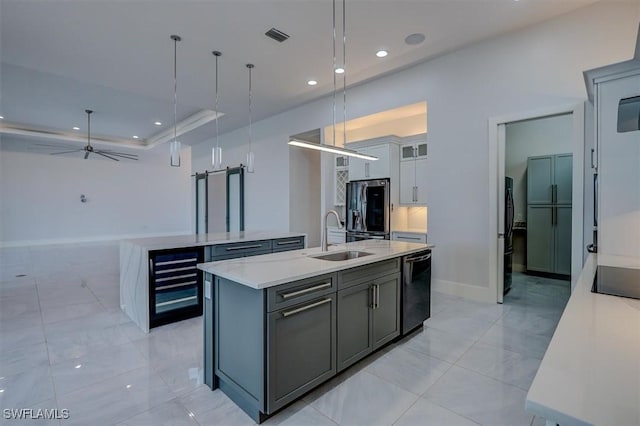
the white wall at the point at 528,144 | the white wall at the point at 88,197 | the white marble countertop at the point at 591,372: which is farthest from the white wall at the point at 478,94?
the white wall at the point at 88,197

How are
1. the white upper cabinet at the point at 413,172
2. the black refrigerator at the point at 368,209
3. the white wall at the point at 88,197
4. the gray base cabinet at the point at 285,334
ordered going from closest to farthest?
1. the gray base cabinet at the point at 285,334
2. the white upper cabinet at the point at 413,172
3. the black refrigerator at the point at 368,209
4. the white wall at the point at 88,197

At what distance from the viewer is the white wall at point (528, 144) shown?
4973mm

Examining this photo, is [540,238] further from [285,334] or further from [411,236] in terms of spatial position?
[285,334]

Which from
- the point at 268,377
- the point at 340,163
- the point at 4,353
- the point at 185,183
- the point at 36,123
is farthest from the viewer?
the point at 185,183

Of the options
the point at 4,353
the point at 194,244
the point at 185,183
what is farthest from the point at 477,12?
the point at 185,183

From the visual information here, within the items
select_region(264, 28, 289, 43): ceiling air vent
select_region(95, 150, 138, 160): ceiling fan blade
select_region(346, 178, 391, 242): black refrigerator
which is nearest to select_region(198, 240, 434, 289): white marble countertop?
select_region(346, 178, 391, 242): black refrigerator

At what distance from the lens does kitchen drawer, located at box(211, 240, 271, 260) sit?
3.39 metres

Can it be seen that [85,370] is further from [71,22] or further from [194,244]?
[71,22]

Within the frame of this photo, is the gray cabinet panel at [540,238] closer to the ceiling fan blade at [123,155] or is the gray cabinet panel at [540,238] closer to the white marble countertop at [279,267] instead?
the white marble countertop at [279,267]

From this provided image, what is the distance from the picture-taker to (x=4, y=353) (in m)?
2.52

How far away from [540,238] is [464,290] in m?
2.20

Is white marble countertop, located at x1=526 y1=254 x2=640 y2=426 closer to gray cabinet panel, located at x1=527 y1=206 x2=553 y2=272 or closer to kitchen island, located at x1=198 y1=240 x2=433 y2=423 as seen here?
kitchen island, located at x1=198 y1=240 x2=433 y2=423

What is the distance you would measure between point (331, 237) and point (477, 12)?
406cm

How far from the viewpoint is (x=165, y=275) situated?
3.07m
